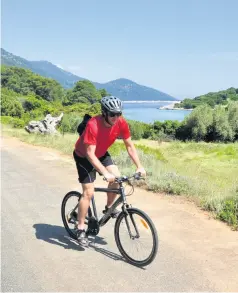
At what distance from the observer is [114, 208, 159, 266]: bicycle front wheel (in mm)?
4254

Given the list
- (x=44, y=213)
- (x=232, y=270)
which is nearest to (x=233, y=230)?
(x=232, y=270)

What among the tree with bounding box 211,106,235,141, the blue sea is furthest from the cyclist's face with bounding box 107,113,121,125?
the tree with bounding box 211,106,235,141

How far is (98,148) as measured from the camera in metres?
4.60

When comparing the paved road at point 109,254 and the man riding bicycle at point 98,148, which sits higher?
the man riding bicycle at point 98,148

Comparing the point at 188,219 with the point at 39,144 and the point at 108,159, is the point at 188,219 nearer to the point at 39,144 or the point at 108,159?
the point at 108,159

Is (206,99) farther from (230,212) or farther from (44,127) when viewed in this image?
(230,212)

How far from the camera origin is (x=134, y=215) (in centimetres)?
441

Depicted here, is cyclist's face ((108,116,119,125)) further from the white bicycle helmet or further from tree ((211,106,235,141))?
tree ((211,106,235,141))

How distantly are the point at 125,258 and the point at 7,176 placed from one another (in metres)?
5.96

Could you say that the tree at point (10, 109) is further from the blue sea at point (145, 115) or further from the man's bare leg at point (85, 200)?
the man's bare leg at point (85, 200)

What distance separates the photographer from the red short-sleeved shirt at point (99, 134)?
4.33 m

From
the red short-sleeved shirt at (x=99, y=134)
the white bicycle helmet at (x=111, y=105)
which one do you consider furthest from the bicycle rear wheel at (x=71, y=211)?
the white bicycle helmet at (x=111, y=105)

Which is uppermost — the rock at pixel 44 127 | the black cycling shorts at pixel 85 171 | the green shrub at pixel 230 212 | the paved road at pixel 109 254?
the black cycling shorts at pixel 85 171

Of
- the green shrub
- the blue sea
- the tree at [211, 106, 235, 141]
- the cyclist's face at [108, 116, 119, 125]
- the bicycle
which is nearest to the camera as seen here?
the bicycle
